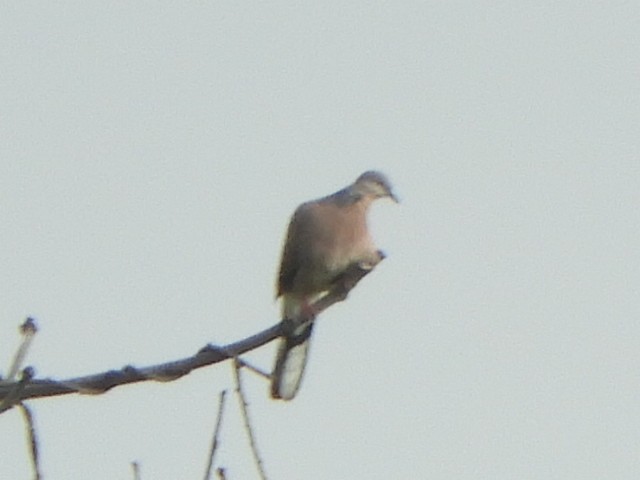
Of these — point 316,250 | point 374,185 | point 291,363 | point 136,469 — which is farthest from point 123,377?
point 374,185

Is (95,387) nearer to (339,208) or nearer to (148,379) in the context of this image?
(148,379)

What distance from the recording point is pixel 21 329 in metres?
3.09

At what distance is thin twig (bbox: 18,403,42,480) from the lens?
287cm

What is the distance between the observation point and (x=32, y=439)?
294 centimetres

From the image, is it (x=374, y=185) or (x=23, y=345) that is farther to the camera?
(x=374, y=185)

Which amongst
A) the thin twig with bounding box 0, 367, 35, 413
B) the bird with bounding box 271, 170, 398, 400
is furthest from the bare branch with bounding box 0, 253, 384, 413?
the bird with bounding box 271, 170, 398, 400

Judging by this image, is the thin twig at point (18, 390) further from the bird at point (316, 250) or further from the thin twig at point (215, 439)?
the bird at point (316, 250)

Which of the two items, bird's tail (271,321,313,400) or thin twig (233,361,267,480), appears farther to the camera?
bird's tail (271,321,313,400)

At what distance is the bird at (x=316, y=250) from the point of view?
6.83 m

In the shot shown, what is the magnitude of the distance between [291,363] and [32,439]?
3766mm

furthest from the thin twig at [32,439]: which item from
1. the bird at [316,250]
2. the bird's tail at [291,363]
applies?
the bird at [316,250]

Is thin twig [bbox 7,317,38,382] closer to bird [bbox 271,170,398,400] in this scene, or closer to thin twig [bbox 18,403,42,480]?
thin twig [bbox 18,403,42,480]

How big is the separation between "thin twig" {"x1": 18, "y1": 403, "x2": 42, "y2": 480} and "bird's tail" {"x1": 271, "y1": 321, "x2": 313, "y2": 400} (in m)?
3.26

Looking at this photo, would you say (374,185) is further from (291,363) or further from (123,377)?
(123,377)
